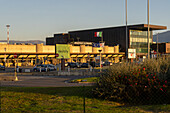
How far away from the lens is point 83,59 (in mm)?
96000

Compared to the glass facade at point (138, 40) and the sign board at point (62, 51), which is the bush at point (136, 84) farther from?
the glass facade at point (138, 40)

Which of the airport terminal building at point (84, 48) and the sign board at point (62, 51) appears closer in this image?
the sign board at point (62, 51)

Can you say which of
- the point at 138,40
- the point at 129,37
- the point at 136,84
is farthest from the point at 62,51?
the point at 138,40

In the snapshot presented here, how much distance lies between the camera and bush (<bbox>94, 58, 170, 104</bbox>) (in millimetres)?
12961

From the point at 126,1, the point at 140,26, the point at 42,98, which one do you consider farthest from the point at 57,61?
the point at 42,98

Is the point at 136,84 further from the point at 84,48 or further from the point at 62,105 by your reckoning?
the point at 84,48

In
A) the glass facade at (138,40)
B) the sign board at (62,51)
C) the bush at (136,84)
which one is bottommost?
the bush at (136,84)

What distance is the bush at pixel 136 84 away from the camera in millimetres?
12961

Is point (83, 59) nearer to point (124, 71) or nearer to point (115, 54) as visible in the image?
point (115, 54)

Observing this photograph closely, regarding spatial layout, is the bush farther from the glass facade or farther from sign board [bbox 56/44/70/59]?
the glass facade

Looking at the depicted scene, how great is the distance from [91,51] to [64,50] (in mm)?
39365

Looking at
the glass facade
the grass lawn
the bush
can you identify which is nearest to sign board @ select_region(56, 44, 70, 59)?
the grass lawn

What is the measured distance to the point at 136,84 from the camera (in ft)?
42.8

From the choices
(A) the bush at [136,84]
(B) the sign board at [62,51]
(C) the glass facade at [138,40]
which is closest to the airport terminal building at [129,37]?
(C) the glass facade at [138,40]
